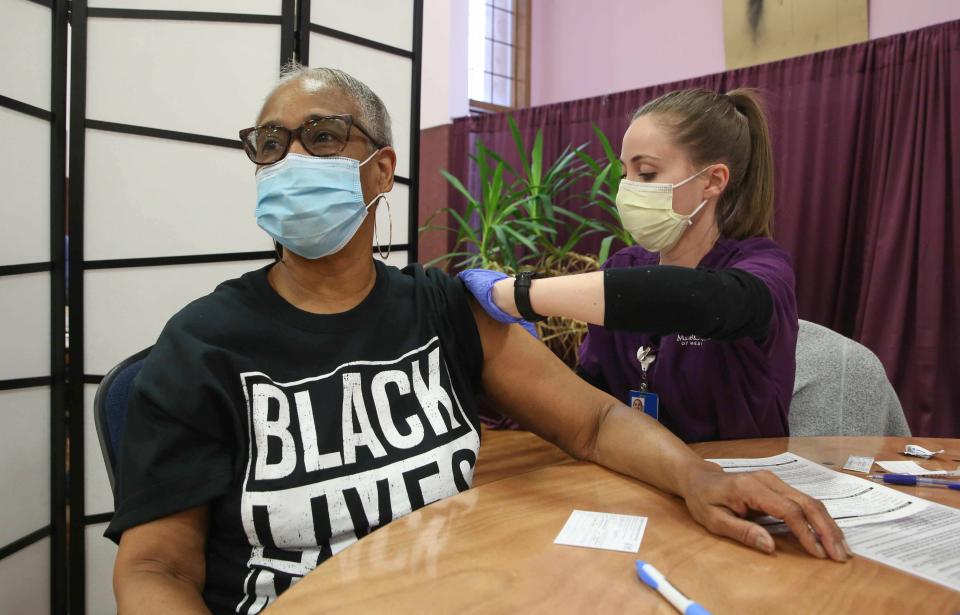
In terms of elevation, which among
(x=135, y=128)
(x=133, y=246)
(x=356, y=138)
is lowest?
(x=133, y=246)

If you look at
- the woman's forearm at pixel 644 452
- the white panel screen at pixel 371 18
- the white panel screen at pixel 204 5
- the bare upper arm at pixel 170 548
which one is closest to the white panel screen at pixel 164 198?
the white panel screen at pixel 204 5

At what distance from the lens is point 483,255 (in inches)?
136

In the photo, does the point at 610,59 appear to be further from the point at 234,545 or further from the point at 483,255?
the point at 234,545

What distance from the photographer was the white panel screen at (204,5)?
183 cm

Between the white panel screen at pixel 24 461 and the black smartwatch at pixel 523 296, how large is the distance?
1.33 meters

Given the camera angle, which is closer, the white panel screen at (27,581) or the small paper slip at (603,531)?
the small paper slip at (603,531)

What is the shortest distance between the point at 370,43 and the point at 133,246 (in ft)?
3.35

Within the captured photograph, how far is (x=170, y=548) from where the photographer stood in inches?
34.1

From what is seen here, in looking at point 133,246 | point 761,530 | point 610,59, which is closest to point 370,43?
point 133,246

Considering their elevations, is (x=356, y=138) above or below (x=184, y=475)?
above

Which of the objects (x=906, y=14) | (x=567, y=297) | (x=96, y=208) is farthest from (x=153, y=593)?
(x=906, y=14)

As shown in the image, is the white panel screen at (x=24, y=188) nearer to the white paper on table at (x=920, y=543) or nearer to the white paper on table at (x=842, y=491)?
the white paper on table at (x=842, y=491)

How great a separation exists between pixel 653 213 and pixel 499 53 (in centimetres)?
524

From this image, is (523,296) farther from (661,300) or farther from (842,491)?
(842,491)
